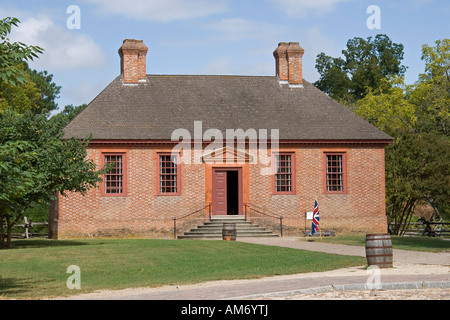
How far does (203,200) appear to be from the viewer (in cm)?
3228

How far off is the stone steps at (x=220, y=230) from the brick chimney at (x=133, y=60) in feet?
26.9

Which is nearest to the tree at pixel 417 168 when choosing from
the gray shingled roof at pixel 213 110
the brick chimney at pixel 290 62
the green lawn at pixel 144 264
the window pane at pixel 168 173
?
the gray shingled roof at pixel 213 110

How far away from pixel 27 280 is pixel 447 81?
36659 mm

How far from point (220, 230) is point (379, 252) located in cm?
1538

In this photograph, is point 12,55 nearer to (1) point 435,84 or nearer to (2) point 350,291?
(2) point 350,291

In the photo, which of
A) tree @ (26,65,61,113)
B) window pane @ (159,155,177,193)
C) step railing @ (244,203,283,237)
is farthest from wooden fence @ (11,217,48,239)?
tree @ (26,65,61,113)

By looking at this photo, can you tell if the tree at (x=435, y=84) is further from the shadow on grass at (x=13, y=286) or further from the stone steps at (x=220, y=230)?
the shadow on grass at (x=13, y=286)

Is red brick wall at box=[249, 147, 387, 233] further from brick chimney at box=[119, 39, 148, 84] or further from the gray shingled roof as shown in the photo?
brick chimney at box=[119, 39, 148, 84]

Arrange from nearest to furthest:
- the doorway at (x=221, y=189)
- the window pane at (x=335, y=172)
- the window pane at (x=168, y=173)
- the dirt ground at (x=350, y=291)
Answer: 1. the dirt ground at (x=350, y=291)
2. the window pane at (x=168, y=173)
3. the doorway at (x=221, y=189)
4. the window pane at (x=335, y=172)

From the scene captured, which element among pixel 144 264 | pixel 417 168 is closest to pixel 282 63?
pixel 417 168

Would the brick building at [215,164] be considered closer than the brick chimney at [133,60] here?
Yes

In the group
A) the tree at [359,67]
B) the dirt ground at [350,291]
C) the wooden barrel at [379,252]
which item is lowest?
the dirt ground at [350,291]

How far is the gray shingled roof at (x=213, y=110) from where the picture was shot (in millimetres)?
32312
